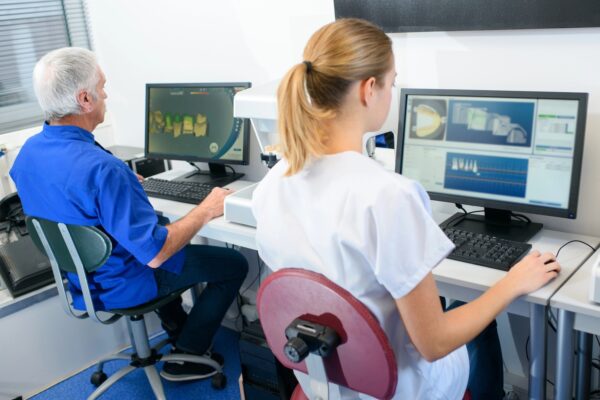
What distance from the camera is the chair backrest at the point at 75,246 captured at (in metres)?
1.88

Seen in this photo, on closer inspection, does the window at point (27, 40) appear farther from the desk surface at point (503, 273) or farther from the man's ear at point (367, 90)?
the man's ear at point (367, 90)

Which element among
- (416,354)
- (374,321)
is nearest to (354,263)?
(374,321)

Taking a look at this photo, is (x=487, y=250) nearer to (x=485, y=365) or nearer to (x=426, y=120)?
(x=485, y=365)

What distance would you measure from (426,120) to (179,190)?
1.08 m

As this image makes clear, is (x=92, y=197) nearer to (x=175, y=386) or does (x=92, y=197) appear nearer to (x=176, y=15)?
(x=175, y=386)

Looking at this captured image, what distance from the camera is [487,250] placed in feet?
5.47

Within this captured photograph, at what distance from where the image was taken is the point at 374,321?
3.56 feet

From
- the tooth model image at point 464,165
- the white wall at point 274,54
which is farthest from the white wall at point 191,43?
the tooth model image at point 464,165

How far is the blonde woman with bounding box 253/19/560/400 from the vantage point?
107 centimetres

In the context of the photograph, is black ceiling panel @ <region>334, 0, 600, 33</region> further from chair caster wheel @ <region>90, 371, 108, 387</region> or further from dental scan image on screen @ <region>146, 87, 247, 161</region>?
chair caster wheel @ <region>90, 371, 108, 387</region>

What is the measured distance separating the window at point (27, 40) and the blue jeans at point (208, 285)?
138 cm

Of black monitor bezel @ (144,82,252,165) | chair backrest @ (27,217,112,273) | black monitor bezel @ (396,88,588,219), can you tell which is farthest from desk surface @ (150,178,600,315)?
black monitor bezel @ (144,82,252,165)

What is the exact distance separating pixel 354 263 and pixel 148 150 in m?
1.93

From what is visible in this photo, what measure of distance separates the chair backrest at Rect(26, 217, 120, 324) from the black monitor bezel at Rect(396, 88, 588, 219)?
38.8 inches
